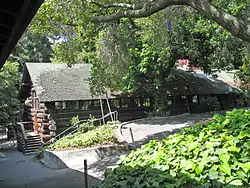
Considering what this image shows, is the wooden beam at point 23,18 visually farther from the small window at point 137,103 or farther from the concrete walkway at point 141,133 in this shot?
the small window at point 137,103

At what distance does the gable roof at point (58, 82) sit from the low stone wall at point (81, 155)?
613cm

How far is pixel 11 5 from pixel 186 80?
2131cm

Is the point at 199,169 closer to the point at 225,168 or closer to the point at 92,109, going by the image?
the point at 225,168

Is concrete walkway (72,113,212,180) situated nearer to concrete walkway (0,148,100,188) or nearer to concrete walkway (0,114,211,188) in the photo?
concrete walkway (0,114,211,188)

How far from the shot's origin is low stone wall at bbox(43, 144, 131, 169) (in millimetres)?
11383

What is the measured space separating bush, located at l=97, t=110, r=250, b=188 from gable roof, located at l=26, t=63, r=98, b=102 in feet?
43.6

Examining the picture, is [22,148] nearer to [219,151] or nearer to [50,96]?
[50,96]

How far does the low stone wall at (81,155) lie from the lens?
11.4 meters

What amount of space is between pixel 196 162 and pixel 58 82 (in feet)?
53.0

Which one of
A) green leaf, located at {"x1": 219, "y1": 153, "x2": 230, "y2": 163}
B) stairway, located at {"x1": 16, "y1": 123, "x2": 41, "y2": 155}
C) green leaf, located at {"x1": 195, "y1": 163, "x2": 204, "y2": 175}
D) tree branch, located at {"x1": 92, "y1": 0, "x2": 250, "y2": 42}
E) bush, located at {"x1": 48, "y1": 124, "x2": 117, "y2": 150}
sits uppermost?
tree branch, located at {"x1": 92, "y1": 0, "x2": 250, "y2": 42}

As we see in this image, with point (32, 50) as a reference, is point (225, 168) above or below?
below

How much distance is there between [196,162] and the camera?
12.6 feet

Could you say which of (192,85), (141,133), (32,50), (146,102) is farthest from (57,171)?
(32,50)

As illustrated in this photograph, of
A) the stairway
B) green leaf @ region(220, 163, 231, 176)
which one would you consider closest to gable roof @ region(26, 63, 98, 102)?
the stairway
